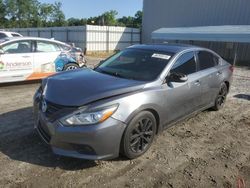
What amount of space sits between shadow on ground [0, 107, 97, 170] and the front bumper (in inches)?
12.4

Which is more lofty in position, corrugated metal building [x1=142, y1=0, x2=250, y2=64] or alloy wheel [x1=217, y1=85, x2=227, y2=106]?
corrugated metal building [x1=142, y1=0, x2=250, y2=64]

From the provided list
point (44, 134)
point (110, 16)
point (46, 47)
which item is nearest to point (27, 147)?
point (44, 134)

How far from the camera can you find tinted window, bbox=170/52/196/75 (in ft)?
17.0

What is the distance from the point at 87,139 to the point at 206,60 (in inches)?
141

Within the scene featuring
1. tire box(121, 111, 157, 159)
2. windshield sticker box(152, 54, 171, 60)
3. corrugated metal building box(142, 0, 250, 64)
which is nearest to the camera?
tire box(121, 111, 157, 159)

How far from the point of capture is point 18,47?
8.93 m

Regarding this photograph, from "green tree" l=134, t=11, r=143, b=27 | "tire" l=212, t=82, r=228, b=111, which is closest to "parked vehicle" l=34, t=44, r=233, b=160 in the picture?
"tire" l=212, t=82, r=228, b=111

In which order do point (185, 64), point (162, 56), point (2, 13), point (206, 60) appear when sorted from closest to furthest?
1. point (162, 56)
2. point (185, 64)
3. point (206, 60)
4. point (2, 13)

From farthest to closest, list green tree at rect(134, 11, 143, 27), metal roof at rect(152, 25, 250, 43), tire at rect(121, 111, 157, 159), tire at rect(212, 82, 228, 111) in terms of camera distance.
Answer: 1. green tree at rect(134, 11, 143, 27)
2. metal roof at rect(152, 25, 250, 43)
3. tire at rect(212, 82, 228, 111)
4. tire at rect(121, 111, 157, 159)

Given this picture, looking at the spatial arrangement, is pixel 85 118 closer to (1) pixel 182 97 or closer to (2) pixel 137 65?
(2) pixel 137 65

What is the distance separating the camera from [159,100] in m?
4.53

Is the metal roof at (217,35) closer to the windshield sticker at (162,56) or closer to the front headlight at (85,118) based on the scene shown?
the windshield sticker at (162,56)

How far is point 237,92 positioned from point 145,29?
956 inches

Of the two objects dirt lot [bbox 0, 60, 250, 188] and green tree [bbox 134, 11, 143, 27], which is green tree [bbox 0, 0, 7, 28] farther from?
dirt lot [bbox 0, 60, 250, 188]
